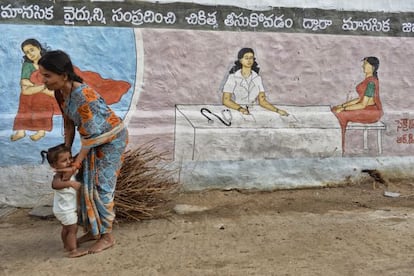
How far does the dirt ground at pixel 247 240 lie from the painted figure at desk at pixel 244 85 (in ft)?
3.15

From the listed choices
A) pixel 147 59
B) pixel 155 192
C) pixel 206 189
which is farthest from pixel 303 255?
pixel 147 59

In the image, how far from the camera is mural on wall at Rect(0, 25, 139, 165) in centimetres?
509

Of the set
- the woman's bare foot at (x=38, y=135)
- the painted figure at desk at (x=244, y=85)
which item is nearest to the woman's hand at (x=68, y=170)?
the woman's bare foot at (x=38, y=135)

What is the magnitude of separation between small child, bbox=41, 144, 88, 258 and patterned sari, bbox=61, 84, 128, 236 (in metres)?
0.11

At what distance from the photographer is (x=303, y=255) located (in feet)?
12.6

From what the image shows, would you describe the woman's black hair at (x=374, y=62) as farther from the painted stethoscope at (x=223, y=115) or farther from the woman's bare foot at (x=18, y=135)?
the woman's bare foot at (x=18, y=135)

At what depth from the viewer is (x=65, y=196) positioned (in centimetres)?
370

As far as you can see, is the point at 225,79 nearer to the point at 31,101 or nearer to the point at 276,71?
the point at 276,71

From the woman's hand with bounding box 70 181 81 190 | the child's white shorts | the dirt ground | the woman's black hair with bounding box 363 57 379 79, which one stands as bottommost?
the dirt ground

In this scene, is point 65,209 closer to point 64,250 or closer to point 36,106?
point 64,250

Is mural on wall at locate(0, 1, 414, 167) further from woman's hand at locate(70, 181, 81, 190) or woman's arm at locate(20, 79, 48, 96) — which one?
woman's hand at locate(70, 181, 81, 190)

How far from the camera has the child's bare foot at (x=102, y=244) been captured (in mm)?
3878

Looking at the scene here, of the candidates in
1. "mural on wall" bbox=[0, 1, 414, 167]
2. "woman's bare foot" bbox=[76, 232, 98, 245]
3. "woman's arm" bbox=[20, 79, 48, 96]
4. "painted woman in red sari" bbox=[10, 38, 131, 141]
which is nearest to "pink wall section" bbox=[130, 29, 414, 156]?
"mural on wall" bbox=[0, 1, 414, 167]

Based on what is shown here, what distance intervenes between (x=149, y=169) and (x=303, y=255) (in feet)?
5.50
